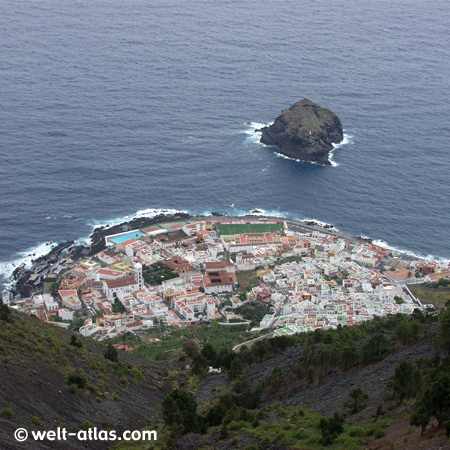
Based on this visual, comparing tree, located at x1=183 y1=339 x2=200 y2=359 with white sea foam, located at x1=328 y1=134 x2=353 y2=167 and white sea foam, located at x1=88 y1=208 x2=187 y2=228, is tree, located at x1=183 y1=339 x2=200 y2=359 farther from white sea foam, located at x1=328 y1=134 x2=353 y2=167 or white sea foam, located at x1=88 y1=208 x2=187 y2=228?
white sea foam, located at x1=328 y1=134 x2=353 y2=167

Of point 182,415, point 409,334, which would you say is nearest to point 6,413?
point 182,415

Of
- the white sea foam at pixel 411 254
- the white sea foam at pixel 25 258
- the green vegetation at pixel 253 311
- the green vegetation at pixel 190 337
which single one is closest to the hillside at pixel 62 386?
the green vegetation at pixel 190 337

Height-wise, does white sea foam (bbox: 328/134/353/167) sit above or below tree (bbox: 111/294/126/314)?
above

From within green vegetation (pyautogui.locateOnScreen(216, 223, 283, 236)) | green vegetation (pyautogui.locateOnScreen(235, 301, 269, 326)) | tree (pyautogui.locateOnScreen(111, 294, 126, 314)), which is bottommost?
tree (pyautogui.locateOnScreen(111, 294, 126, 314))

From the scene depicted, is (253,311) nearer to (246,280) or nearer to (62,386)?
(246,280)

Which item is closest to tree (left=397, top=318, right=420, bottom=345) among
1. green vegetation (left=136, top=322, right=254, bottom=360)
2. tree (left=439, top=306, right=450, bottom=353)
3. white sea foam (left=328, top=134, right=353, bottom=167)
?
tree (left=439, top=306, right=450, bottom=353)

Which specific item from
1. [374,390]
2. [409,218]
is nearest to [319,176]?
[409,218]

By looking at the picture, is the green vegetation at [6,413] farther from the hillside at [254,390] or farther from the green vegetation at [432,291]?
the green vegetation at [432,291]
